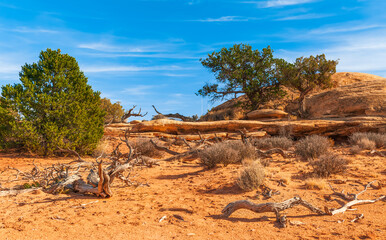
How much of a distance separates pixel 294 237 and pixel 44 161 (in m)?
11.3

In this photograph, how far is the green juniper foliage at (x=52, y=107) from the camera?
12.0m

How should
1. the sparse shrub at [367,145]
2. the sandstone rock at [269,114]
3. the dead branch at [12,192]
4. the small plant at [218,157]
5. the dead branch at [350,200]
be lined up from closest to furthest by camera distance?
1. the dead branch at [350,200]
2. the dead branch at [12,192]
3. the small plant at [218,157]
4. the sparse shrub at [367,145]
5. the sandstone rock at [269,114]

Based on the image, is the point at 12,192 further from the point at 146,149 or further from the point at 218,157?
the point at 146,149

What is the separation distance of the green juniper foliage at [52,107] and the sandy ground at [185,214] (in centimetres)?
482

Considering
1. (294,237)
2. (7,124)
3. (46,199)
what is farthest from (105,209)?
(7,124)

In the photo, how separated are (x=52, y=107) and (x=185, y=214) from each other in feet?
33.5

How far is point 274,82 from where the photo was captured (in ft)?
80.6

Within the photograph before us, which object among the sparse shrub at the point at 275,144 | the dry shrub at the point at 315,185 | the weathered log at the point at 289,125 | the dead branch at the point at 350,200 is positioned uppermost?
the weathered log at the point at 289,125

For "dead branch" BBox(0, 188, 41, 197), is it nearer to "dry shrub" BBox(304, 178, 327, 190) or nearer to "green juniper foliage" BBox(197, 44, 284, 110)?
"dry shrub" BBox(304, 178, 327, 190)

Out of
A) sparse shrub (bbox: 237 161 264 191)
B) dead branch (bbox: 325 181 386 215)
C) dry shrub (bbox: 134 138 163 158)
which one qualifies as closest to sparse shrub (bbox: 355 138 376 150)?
dead branch (bbox: 325 181 386 215)

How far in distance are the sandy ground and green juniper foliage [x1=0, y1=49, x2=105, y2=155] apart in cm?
482

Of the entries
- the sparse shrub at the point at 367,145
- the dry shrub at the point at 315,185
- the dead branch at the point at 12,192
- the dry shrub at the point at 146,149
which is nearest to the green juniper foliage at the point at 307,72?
the sparse shrub at the point at 367,145

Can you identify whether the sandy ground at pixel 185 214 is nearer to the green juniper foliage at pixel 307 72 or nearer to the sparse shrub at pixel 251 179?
the sparse shrub at pixel 251 179

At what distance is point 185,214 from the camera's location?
17.2 ft
